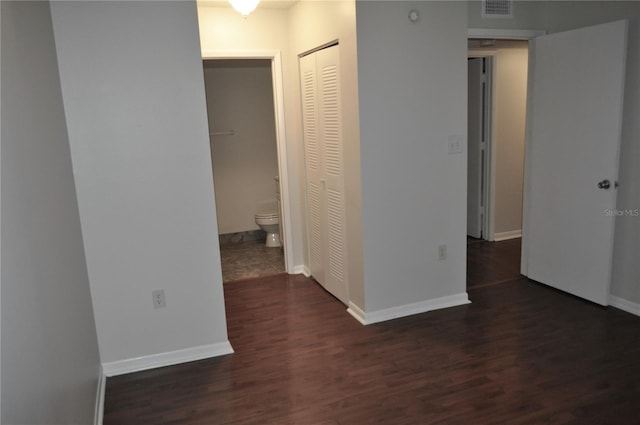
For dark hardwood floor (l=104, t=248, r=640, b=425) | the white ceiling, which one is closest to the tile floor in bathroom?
dark hardwood floor (l=104, t=248, r=640, b=425)

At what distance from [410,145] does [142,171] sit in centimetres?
180

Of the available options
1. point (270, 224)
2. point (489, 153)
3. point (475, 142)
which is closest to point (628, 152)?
point (489, 153)

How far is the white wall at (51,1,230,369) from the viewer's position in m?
2.63

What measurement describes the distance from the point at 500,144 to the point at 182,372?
4197 millimetres

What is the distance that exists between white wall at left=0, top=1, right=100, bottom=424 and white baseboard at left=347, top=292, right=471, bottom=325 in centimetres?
180

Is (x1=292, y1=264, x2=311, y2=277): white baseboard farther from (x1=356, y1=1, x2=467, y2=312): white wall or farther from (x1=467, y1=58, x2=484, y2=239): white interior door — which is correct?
(x1=467, y1=58, x2=484, y2=239): white interior door

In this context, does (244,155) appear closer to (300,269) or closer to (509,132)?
(300,269)

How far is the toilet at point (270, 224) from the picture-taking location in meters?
5.59

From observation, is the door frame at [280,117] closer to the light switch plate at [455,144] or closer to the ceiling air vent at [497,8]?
the light switch plate at [455,144]

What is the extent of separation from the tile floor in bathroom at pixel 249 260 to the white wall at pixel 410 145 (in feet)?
5.43

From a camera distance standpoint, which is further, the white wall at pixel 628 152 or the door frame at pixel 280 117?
the door frame at pixel 280 117

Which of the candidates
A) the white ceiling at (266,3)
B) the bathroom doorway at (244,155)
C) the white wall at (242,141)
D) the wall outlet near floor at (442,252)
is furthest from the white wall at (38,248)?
the white wall at (242,141)

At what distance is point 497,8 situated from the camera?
3.74m

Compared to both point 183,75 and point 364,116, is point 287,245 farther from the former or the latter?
point 183,75
